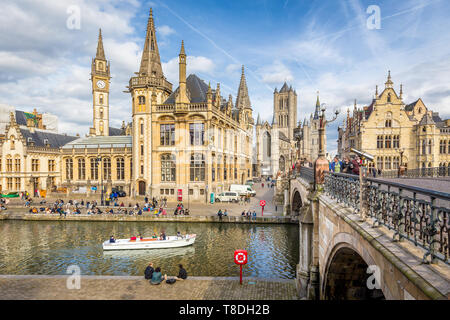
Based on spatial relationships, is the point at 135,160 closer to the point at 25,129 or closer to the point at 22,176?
the point at 22,176

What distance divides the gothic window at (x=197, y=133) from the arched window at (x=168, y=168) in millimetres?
4552

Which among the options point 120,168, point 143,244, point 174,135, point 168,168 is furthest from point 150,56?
point 143,244

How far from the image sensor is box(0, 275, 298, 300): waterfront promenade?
12398mm

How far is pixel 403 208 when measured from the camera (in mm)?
4805

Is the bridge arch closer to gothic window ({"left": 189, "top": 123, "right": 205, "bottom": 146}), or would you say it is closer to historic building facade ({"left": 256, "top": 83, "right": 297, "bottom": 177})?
gothic window ({"left": 189, "top": 123, "right": 205, "bottom": 146})

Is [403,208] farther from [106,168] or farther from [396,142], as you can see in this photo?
[106,168]

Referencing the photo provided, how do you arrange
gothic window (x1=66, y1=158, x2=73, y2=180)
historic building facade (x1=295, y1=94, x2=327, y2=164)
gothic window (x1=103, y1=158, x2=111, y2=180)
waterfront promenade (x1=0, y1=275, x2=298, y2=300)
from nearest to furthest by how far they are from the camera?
waterfront promenade (x1=0, y1=275, x2=298, y2=300)
gothic window (x1=103, y1=158, x2=111, y2=180)
gothic window (x1=66, y1=158, x2=73, y2=180)
historic building facade (x1=295, y1=94, x2=327, y2=164)

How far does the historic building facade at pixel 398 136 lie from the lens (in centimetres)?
3934

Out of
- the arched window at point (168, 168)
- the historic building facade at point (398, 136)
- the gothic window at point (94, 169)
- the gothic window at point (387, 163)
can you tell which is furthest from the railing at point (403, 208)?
the gothic window at point (94, 169)

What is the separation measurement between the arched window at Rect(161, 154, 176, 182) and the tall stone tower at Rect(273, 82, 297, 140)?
97.4m

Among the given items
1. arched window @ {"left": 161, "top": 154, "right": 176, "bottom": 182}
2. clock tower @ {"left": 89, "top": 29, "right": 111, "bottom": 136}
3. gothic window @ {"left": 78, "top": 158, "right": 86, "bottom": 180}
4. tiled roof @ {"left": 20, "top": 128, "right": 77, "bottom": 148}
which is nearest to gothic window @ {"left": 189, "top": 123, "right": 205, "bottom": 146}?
arched window @ {"left": 161, "top": 154, "right": 176, "bottom": 182}

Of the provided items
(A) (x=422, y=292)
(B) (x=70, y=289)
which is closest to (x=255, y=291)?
(B) (x=70, y=289)

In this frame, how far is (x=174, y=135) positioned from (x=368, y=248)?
3618cm
